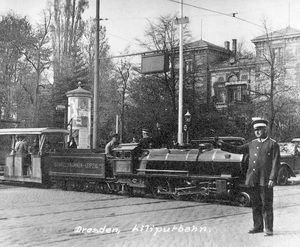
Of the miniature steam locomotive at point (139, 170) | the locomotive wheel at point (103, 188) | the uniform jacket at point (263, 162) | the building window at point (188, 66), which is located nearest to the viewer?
the uniform jacket at point (263, 162)

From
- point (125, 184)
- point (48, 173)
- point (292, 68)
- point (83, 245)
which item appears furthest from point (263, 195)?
point (292, 68)

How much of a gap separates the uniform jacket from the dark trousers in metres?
0.12

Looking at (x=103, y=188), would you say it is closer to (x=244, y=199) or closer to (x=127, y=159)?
(x=127, y=159)

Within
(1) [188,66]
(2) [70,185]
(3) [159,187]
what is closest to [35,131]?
(2) [70,185]

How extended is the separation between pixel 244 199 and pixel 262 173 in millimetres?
5084

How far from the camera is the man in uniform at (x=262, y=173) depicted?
745 centimetres

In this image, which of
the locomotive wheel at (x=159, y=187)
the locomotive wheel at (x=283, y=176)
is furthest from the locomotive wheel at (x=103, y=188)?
the locomotive wheel at (x=283, y=176)

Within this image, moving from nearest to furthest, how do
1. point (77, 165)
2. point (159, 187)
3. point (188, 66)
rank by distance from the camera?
point (159, 187)
point (77, 165)
point (188, 66)

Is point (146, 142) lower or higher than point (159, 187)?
higher

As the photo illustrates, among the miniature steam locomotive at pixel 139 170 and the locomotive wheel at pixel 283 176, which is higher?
the miniature steam locomotive at pixel 139 170

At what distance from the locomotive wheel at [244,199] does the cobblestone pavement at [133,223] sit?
48 centimetres

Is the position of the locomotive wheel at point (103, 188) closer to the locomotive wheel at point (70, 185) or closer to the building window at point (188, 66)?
the locomotive wheel at point (70, 185)

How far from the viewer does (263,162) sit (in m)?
7.57

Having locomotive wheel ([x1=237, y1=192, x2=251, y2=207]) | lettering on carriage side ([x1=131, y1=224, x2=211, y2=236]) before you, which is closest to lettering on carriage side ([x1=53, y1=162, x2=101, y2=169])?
locomotive wheel ([x1=237, y1=192, x2=251, y2=207])
